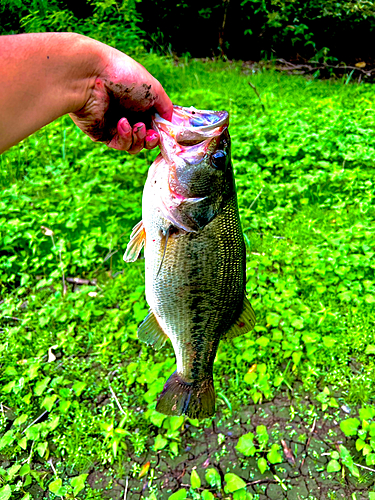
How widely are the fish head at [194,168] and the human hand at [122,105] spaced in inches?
5.1

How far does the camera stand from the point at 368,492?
2135 mm

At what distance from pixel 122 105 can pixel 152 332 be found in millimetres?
1098

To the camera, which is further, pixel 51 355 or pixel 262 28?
pixel 262 28

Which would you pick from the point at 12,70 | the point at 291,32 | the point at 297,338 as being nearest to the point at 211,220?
the point at 12,70

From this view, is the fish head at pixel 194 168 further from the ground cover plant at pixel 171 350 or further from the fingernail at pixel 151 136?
the ground cover plant at pixel 171 350

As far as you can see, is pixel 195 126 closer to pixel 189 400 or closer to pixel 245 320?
pixel 245 320

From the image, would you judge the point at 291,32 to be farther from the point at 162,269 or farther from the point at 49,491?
the point at 49,491

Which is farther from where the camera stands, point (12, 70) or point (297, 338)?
point (297, 338)

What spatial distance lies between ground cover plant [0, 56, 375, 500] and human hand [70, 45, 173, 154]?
1.60 m

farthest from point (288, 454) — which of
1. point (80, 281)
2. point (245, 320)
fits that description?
point (80, 281)

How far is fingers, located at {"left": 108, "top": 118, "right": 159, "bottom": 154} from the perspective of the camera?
70.0 inches

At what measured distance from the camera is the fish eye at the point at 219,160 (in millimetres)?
1652

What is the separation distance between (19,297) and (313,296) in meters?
2.56

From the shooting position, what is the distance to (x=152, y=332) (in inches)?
77.3
